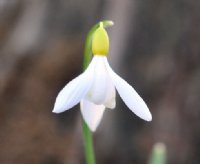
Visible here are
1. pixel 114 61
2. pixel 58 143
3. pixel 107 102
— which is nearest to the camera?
pixel 107 102

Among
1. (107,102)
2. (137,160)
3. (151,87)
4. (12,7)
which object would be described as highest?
(12,7)

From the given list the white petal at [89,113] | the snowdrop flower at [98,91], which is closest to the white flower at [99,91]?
the snowdrop flower at [98,91]

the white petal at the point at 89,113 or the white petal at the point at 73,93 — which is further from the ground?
the white petal at the point at 73,93

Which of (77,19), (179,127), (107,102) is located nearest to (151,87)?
(179,127)

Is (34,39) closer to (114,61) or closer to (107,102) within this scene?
(114,61)

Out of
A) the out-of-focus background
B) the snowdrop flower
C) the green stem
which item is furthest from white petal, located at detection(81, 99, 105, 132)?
the out-of-focus background

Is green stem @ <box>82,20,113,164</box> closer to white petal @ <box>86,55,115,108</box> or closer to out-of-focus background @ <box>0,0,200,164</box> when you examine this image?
white petal @ <box>86,55,115,108</box>

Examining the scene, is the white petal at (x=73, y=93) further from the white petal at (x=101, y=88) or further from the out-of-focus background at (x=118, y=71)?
the out-of-focus background at (x=118, y=71)
